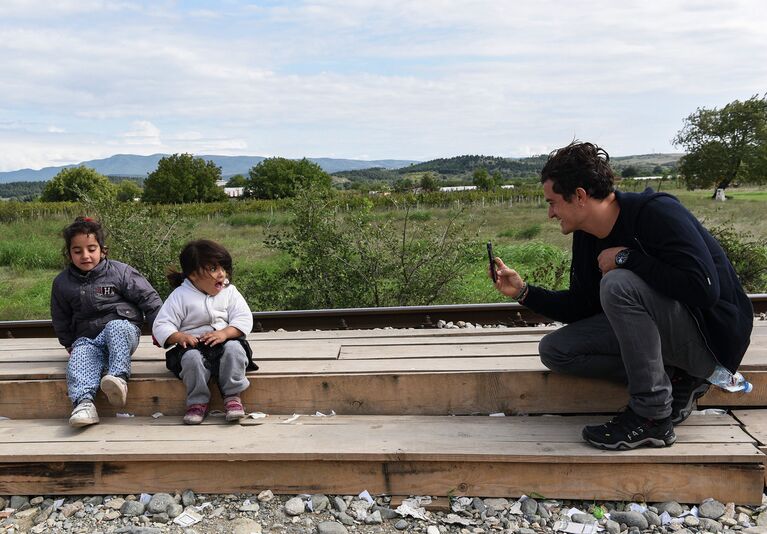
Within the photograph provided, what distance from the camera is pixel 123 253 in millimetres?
7305

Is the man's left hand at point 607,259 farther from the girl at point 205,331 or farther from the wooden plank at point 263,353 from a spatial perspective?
the girl at point 205,331

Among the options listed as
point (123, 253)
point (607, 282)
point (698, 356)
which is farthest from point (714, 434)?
point (123, 253)

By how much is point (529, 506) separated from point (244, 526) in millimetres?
1247

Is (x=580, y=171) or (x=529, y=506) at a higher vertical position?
(x=580, y=171)

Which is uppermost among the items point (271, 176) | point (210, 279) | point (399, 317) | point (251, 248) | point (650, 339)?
point (271, 176)

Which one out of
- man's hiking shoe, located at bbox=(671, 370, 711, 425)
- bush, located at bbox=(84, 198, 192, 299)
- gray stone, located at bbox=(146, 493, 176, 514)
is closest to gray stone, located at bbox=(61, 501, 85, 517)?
gray stone, located at bbox=(146, 493, 176, 514)

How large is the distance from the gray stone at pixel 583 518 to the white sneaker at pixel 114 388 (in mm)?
2296

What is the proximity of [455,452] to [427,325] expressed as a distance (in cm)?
274

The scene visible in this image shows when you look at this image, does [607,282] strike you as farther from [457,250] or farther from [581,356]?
[457,250]

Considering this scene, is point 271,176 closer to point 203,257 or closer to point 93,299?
point 93,299

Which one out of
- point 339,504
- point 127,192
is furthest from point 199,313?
point 127,192

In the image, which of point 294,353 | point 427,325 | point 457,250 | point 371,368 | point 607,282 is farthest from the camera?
point 457,250

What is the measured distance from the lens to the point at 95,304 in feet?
12.6

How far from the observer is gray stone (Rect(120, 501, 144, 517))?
114 inches
